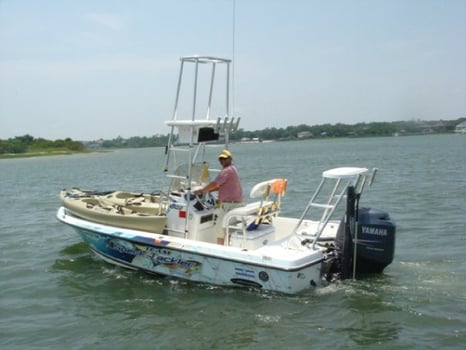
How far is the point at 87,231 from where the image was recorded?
923 centimetres

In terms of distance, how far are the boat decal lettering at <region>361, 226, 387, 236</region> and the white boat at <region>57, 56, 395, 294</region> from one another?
0.01 m

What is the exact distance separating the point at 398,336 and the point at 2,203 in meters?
18.1

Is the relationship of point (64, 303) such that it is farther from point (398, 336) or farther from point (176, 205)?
point (398, 336)

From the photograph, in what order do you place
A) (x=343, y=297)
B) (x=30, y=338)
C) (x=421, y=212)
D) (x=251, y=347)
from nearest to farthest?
(x=251, y=347), (x=30, y=338), (x=343, y=297), (x=421, y=212)

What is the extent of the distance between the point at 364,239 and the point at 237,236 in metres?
1.88

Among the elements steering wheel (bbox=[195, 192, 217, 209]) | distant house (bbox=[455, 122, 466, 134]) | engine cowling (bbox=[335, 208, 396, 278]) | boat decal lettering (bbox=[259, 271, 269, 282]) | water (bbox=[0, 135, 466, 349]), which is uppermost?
distant house (bbox=[455, 122, 466, 134])

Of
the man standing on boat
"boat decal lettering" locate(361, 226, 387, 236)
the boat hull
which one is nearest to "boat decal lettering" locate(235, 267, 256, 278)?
the boat hull

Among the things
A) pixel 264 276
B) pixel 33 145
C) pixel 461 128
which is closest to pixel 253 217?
pixel 264 276

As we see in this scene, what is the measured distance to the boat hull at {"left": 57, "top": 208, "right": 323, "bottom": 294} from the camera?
726 cm

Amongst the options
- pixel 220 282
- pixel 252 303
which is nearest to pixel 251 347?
pixel 252 303

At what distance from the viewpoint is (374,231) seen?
A: 7516 mm

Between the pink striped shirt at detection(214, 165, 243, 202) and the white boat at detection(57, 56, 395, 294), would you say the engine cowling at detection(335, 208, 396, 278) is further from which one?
the pink striped shirt at detection(214, 165, 243, 202)

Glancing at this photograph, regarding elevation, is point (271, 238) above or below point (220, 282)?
above

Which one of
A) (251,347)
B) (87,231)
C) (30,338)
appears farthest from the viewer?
(87,231)
